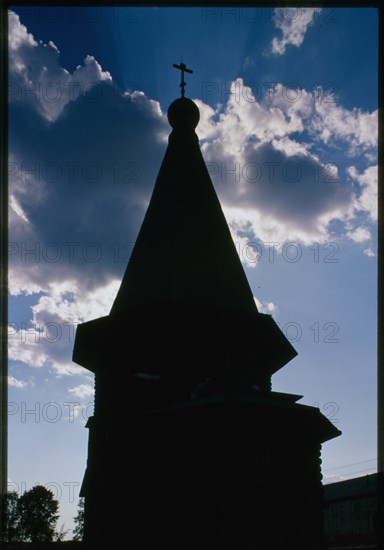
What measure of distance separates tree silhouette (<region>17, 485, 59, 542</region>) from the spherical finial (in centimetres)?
3619

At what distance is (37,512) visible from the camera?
4556 centimetres

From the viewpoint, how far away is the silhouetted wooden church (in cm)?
1080

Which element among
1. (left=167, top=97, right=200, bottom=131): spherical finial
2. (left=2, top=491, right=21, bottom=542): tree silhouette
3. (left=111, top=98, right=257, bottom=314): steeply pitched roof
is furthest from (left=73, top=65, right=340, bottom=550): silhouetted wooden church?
(left=2, top=491, right=21, bottom=542): tree silhouette

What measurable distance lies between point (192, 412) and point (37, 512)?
40.4 meters

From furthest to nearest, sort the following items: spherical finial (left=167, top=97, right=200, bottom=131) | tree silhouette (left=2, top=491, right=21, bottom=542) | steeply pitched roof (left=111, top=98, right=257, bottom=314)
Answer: tree silhouette (left=2, top=491, right=21, bottom=542) → spherical finial (left=167, top=97, right=200, bottom=131) → steeply pitched roof (left=111, top=98, right=257, bottom=314)

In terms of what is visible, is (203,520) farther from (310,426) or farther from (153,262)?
(153,262)

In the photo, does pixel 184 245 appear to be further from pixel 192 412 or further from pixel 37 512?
pixel 37 512

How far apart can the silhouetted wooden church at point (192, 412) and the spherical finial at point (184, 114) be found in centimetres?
295

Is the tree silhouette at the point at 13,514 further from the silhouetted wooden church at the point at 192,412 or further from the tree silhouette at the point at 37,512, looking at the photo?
the silhouetted wooden church at the point at 192,412

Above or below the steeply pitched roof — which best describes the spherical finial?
above

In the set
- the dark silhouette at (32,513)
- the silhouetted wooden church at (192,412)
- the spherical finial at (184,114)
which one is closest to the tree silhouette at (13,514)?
the dark silhouette at (32,513)

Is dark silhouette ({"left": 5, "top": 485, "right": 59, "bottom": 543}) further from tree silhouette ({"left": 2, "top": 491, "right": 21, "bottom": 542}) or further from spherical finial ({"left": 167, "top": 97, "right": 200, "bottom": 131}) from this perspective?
spherical finial ({"left": 167, "top": 97, "right": 200, "bottom": 131})

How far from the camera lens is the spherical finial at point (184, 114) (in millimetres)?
17281

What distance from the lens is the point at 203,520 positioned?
1054 centimetres
